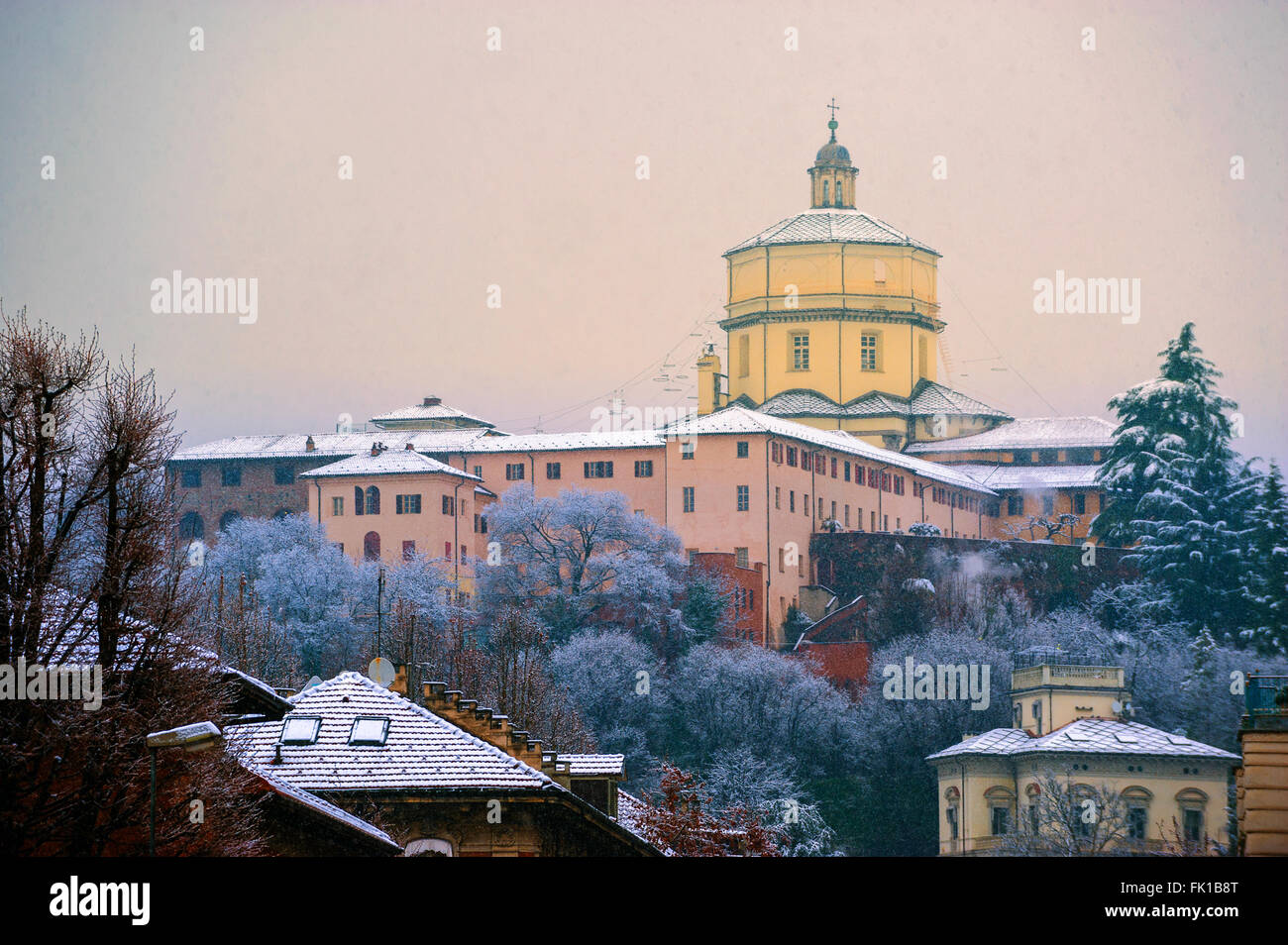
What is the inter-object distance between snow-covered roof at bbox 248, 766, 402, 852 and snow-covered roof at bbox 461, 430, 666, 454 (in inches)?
2404

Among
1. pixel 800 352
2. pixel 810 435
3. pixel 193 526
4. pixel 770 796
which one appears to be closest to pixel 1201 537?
pixel 810 435

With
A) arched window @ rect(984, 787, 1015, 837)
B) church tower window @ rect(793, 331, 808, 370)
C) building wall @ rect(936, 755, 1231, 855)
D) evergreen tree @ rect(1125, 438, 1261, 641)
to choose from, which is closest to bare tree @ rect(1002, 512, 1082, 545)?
evergreen tree @ rect(1125, 438, 1261, 641)

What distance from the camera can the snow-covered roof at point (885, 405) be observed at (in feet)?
338

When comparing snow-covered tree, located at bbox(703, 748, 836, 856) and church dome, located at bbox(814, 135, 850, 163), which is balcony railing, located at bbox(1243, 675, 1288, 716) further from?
church dome, located at bbox(814, 135, 850, 163)

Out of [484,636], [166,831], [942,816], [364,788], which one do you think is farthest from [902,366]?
[166,831]

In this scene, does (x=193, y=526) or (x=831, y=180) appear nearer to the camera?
(x=193, y=526)

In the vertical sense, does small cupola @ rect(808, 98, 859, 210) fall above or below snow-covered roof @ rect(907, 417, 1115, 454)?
above

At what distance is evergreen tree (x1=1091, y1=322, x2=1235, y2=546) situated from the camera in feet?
279

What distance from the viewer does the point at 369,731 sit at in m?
32.9

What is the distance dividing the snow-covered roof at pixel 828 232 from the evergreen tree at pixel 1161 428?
1985 centimetres

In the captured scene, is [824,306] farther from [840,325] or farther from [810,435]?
[810,435]

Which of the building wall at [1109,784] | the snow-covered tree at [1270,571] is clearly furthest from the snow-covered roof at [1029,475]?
the building wall at [1109,784]

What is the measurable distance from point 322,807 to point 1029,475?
73773mm

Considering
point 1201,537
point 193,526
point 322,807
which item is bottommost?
point 322,807
